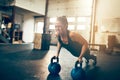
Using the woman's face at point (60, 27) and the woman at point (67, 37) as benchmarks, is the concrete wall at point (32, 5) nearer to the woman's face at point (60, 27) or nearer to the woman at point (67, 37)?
the woman at point (67, 37)

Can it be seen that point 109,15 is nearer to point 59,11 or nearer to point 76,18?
point 76,18

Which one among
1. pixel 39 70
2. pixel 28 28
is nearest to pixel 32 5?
pixel 28 28

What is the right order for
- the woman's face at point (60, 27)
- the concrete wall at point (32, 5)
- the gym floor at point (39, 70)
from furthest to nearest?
the concrete wall at point (32, 5)
the woman's face at point (60, 27)
the gym floor at point (39, 70)

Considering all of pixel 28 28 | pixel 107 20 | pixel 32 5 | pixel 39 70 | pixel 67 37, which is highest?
pixel 32 5

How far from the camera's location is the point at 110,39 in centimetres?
874

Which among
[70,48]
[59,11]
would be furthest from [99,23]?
[70,48]

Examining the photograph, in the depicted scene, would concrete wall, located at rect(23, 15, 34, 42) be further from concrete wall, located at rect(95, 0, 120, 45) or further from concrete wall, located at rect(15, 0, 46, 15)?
concrete wall, located at rect(95, 0, 120, 45)

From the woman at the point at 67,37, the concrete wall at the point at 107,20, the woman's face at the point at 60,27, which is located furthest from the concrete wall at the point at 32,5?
the woman's face at the point at 60,27

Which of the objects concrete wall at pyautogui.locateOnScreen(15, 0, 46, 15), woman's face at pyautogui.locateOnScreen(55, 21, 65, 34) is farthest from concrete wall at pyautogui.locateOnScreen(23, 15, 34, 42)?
woman's face at pyautogui.locateOnScreen(55, 21, 65, 34)

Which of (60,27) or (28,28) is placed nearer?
(60,27)

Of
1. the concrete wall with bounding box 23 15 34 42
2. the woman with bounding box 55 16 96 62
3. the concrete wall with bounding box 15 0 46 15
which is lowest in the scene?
the woman with bounding box 55 16 96 62

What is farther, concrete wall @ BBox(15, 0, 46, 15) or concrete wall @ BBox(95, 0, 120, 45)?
concrete wall @ BBox(15, 0, 46, 15)

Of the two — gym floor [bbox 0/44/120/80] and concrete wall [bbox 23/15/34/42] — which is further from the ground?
concrete wall [bbox 23/15/34/42]

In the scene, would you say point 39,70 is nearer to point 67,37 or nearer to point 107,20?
point 67,37
